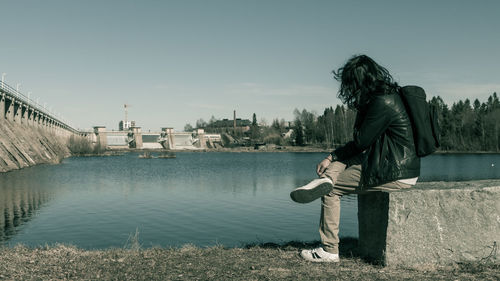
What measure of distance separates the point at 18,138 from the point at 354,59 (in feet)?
173

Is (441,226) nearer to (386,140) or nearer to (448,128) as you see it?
(386,140)

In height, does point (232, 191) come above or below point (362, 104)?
below

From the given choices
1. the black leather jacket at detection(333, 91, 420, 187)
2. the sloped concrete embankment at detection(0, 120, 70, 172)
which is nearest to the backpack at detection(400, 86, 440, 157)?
the black leather jacket at detection(333, 91, 420, 187)

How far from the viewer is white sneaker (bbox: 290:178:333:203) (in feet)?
17.7

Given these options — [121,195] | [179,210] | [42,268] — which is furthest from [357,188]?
[121,195]

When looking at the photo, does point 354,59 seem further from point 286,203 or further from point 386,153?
point 286,203

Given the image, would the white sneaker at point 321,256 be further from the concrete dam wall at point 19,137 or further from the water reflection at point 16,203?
A: the concrete dam wall at point 19,137

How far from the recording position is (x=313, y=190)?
5.40 m

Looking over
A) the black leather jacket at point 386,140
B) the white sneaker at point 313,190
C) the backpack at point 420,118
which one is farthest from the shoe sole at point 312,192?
the backpack at point 420,118

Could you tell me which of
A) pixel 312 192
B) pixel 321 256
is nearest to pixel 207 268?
pixel 321 256

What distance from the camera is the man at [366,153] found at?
5396 mm

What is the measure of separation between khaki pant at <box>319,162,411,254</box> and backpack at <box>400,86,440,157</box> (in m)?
0.60

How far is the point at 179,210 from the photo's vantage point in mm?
18969

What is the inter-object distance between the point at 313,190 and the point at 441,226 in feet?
5.98
